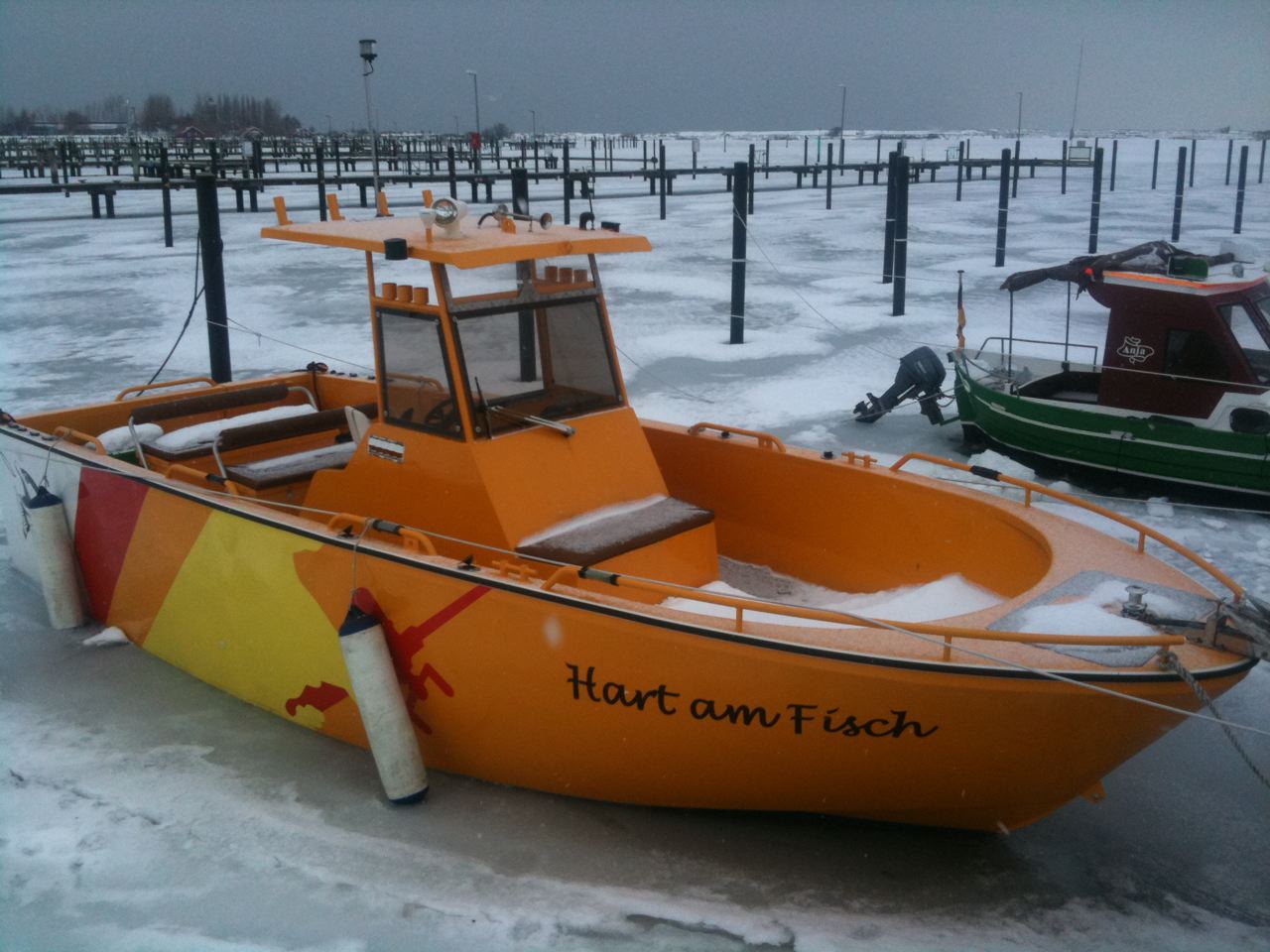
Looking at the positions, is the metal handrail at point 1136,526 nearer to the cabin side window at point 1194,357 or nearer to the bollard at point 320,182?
the cabin side window at point 1194,357

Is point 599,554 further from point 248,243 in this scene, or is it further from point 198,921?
point 248,243

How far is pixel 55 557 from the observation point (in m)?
6.25

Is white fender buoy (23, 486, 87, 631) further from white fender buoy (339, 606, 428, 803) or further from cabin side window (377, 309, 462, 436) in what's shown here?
white fender buoy (339, 606, 428, 803)

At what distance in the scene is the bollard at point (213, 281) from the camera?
33.2 ft

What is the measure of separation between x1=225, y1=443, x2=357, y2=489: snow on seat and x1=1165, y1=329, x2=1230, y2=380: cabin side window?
19.1 ft

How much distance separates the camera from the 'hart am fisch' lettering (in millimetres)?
3783

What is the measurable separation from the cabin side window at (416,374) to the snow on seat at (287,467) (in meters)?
0.75

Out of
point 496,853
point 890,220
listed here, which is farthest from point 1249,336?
point 890,220

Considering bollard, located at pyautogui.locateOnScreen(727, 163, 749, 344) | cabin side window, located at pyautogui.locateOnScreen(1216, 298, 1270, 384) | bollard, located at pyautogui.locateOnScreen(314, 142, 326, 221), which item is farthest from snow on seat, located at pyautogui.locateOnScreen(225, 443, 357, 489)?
bollard, located at pyautogui.locateOnScreen(314, 142, 326, 221)

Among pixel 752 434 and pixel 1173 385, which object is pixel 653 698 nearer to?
pixel 752 434

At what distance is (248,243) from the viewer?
80.8 ft

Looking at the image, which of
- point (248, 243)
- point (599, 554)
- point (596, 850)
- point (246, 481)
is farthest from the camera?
point (248, 243)

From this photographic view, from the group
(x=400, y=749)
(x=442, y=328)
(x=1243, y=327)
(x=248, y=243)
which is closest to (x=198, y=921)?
(x=400, y=749)

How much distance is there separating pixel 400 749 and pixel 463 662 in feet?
1.49
